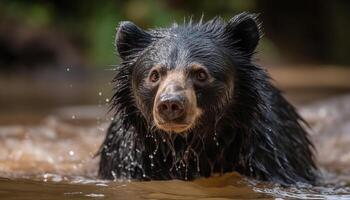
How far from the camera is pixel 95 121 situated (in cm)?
1084

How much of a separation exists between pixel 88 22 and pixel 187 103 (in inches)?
701

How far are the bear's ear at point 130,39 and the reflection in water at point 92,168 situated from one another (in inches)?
39.4

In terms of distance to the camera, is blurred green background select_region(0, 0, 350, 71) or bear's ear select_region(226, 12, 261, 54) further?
blurred green background select_region(0, 0, 350, 71)

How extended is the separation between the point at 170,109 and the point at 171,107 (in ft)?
0.07

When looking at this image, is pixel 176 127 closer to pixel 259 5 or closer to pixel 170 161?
pixel 170 161

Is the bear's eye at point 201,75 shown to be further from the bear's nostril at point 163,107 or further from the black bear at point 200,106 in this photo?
the bear's nostril at point 163,107

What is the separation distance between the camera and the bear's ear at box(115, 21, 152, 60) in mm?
6008

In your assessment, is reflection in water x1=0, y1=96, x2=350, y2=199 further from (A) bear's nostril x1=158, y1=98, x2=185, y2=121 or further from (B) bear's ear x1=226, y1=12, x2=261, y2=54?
(B) bear's ear x1=226, y1=12, x2=261, y2=54

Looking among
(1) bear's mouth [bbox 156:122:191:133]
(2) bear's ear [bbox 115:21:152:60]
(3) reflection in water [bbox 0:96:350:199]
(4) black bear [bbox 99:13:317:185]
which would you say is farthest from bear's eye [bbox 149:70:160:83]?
(3) reflection in water [bbox 0:96:350:199]

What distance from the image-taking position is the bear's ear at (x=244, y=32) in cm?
591

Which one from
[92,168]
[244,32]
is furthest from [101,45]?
[244,32]

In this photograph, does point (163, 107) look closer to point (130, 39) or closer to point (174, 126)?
point (174, 126)

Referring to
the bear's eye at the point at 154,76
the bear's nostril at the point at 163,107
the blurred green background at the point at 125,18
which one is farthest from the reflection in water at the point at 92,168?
the blurred green background at the point at 125,18

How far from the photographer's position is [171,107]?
195 inches
